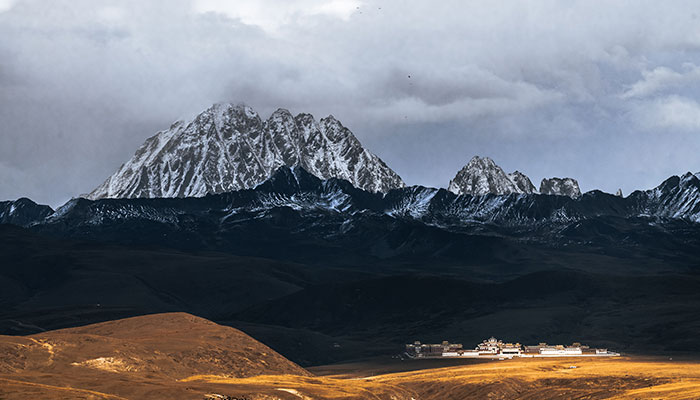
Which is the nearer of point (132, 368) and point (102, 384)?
point (102, 384)

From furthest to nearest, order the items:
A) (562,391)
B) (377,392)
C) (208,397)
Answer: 1. (562,391)
2. (377,392)
3. (208,397)

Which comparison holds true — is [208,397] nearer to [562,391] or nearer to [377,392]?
[377,392]

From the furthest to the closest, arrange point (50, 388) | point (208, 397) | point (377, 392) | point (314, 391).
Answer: point (377, 392), point (314, 391), point (208, 397), point (50, 388)

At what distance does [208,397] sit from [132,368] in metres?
32.2

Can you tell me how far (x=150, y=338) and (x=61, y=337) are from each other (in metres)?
24.5

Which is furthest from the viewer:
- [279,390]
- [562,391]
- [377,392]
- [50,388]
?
[562,391]

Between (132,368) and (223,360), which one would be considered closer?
(132,368)

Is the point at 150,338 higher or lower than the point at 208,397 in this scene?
higher

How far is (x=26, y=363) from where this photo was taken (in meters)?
160

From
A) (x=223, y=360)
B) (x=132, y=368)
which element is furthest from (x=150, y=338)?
(x=132, y=368)

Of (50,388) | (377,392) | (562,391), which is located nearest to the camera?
(50,388)

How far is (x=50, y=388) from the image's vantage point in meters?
130

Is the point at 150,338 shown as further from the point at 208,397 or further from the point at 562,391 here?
the point at 562,391

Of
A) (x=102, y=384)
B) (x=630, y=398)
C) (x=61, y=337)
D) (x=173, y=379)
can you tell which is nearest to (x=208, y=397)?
(x=102, y=384)
